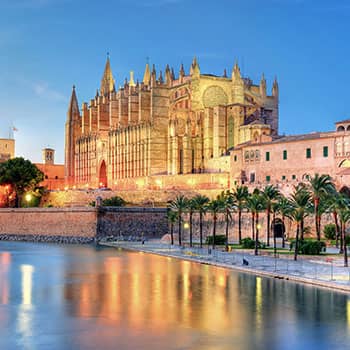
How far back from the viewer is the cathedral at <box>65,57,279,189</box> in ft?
230

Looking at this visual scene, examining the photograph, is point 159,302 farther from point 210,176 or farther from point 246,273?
point 210,176

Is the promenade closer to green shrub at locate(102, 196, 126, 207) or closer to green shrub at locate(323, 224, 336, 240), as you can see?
green shrub at locate(323, 224, 336, 240)

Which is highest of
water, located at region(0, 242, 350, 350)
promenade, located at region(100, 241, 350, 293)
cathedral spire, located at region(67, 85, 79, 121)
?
cathedral spire, located at region(67, 85, 79, 121)

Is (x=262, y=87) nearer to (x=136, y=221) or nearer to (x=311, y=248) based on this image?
(x=136, y=221)

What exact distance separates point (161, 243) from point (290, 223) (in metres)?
11.9

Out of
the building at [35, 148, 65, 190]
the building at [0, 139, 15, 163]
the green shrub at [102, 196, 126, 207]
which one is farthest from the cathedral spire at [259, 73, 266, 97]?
the building at [0, 139, 15, 163]

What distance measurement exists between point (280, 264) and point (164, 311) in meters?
12.9

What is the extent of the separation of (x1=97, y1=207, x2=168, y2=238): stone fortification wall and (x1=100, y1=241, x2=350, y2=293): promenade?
11.0m

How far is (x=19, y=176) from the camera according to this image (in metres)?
74.2

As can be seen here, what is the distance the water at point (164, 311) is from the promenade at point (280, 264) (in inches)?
32.3

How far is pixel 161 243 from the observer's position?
55.2 meters


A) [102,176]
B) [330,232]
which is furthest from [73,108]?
[330,232]

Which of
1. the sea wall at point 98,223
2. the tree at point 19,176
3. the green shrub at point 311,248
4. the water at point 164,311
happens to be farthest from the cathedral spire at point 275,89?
the water at point 164,311

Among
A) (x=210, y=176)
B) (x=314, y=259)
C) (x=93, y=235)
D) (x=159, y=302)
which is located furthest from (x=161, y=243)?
(x=159, y=302)
